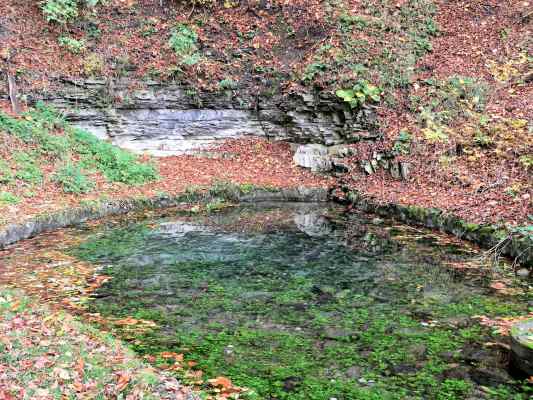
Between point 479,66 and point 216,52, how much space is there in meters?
9.66

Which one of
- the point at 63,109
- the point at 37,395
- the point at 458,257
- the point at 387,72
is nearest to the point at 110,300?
the point at 37,395

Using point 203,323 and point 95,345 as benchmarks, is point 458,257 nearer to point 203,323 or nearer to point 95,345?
point 203,323

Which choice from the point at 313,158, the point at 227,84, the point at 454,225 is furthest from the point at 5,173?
the point at 454,225

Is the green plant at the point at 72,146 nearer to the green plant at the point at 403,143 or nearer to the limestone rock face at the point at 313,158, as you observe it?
the limestone rock face at the point at 313,158

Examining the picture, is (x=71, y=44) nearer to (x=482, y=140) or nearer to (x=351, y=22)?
(x=351, y=22)

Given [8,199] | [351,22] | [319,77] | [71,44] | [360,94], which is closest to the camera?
[8,199]

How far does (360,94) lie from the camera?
15414mm

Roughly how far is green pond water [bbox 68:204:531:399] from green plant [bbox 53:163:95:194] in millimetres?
1704

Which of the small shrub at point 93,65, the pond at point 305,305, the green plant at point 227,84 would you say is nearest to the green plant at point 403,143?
the pond at point 305,305

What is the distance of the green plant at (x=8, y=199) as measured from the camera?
10820 millimetres

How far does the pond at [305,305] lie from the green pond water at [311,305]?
0.02 m

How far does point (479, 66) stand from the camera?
1571 cm

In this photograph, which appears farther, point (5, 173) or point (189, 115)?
point (189, 115)

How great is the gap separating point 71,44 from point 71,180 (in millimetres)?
6890
